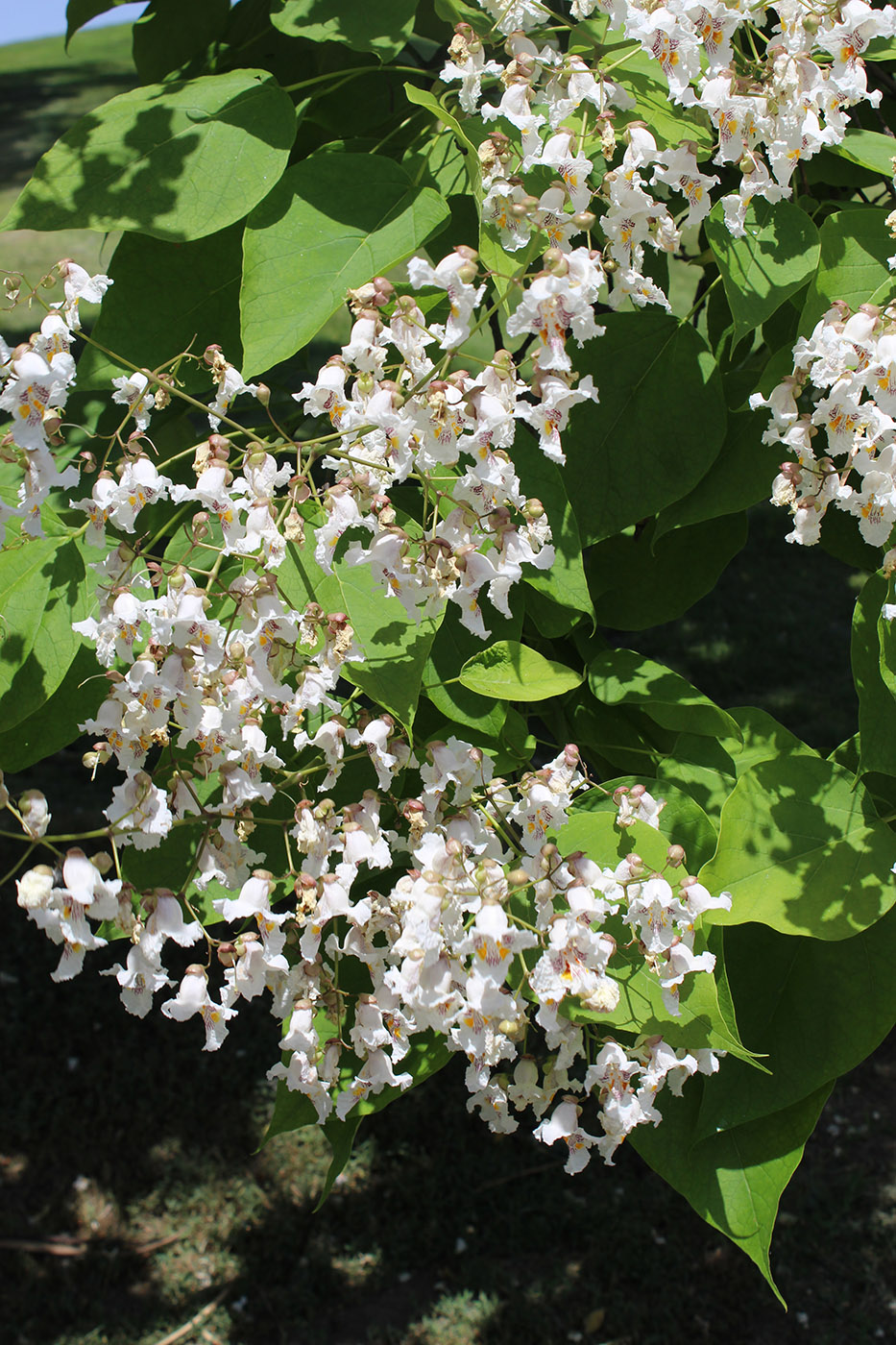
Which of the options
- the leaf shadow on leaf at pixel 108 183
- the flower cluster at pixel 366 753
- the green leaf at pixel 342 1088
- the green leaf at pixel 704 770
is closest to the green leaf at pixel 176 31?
the leaf shadow on leaf at pixel 108 183

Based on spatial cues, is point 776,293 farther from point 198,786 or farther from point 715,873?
point 198,786

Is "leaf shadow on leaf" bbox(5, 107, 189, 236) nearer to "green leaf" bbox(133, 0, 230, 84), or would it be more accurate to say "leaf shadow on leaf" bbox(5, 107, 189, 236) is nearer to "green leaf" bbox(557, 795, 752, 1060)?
"green leaf" bbox(133, 0, 230, 84)

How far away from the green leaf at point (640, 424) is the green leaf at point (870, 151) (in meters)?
0.27

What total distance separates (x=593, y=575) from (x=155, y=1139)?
2.40 metres

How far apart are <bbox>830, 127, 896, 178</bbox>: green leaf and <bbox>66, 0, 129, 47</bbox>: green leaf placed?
1225 millimetres

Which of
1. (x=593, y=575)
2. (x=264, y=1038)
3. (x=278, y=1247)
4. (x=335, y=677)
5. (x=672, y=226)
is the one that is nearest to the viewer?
(x=335, y=677)

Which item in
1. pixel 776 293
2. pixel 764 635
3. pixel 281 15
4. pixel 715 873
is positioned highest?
pixel 281 15

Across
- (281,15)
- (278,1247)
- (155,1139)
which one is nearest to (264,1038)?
(155,1139)

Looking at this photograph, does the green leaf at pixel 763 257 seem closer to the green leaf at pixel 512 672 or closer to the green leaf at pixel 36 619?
the green leaf at pixel 512 672

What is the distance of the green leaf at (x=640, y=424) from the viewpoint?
1482 millimetres

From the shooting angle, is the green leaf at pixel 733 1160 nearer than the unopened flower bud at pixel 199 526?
No

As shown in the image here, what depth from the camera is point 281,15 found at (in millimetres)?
1543

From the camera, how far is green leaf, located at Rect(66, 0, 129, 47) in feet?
6.33

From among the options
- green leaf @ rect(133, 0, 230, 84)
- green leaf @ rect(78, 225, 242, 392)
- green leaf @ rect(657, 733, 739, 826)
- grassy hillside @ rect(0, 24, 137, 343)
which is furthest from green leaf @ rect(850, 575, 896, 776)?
grassy hillside @ rect(0, 24, 137, 343)
